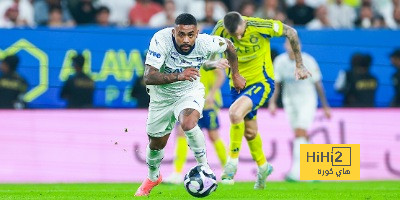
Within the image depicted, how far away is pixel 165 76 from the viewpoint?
12086mm

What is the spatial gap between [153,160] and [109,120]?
5.91 metres

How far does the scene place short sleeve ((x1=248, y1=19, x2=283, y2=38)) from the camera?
47.4 ft

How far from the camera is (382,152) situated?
1973 centimetres

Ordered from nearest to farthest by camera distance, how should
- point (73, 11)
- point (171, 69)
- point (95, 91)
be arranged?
point (171, 69) < point (95, 91) < point (73, 11)

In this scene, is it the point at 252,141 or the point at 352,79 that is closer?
the point at 252,141

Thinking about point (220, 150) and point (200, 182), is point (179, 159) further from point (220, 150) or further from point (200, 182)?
point (200, 182)

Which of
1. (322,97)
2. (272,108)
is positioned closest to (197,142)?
(272,108)

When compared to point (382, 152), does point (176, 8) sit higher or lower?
higher

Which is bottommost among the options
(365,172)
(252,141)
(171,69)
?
(365,172)

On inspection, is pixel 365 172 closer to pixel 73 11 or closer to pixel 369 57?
pixel 369 57

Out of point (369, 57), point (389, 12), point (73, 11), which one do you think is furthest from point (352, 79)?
point (73, 11)

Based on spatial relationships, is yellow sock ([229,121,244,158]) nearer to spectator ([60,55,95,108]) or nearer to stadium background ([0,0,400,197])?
stadium background ([0,0,400,197])

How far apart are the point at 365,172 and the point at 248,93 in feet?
18.3

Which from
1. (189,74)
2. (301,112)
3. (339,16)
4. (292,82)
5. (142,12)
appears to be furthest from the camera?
(339,16)
